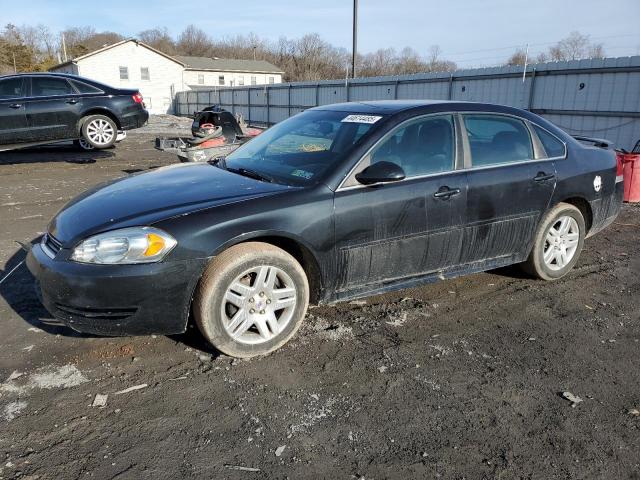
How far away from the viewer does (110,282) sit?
115 inches

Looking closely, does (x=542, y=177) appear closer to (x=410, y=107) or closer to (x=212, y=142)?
(x=410, y=107)

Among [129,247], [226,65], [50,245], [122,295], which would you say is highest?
[226,65]

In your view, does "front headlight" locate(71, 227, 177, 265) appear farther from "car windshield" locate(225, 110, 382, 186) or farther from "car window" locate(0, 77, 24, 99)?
"car window" locate(0, 77, 24, 99)

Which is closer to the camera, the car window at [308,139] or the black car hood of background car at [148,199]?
the black car hood of background car at [148,199]

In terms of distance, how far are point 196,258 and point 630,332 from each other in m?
3.15

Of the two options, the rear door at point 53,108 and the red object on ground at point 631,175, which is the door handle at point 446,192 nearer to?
the red object on ground at point 631,175

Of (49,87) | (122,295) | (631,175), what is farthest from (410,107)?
(49,87)

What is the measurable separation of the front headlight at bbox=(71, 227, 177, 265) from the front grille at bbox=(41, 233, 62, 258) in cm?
29

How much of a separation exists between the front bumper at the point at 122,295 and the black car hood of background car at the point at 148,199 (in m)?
0.26

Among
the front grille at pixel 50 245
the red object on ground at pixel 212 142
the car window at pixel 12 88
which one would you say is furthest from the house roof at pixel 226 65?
the front grille at pixel 50 245

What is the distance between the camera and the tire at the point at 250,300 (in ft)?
10.2

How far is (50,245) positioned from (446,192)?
2.76 m

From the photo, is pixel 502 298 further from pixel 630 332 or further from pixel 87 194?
pixel 87 194

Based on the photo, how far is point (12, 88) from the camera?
35.1ft
